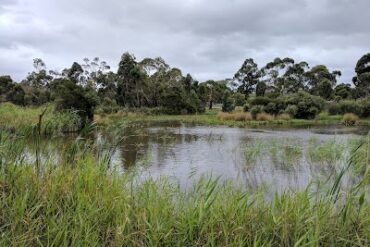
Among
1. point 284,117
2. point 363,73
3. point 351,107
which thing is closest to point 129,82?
point 284,117

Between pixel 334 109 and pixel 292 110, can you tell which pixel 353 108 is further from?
pixel 292 110

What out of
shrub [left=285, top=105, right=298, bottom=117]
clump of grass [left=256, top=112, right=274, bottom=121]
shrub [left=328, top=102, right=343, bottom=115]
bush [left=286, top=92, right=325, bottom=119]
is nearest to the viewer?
clump of grass [left=256, top=112, right=274, bottom=121]

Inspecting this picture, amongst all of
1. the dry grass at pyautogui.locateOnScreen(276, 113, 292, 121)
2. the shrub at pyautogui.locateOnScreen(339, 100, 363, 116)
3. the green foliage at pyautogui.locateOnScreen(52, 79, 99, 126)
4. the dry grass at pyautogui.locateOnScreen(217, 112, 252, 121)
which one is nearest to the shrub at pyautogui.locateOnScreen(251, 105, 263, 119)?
the dry grass at pyautogui.locateOnScreen(217, 112, 252, 121)

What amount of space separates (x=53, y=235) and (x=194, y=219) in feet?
4.31

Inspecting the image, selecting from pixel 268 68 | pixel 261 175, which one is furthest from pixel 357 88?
pixel 261 175

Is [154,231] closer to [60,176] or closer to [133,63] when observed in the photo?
[60,176]

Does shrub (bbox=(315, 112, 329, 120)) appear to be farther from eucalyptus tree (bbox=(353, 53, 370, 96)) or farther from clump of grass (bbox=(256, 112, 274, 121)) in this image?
eucalyptus tree (bbox=(353, 53, 370, 96))

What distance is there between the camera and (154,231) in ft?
10.9

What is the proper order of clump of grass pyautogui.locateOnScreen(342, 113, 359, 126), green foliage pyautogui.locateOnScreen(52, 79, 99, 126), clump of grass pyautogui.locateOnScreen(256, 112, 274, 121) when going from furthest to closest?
clump of grass pyautogui.locateOnScreen(256, 112, 274, 121)
clump of grass pyautogui.locateOnScreen(342, 113, 359, 126)
green foliage pyautogui.locateOnScreen(52, 79, 99, 126)

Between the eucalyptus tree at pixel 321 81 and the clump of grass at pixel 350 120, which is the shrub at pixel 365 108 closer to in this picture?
the clump of grass at pixel 350 120

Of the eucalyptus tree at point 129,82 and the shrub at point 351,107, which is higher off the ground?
the eucalyptus tree at point 129,82

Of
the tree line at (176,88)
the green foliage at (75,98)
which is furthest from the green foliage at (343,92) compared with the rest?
the green foliage at (75,98)

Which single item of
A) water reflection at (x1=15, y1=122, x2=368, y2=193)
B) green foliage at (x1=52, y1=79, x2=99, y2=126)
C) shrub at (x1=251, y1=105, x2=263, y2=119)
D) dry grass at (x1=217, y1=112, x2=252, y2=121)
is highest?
green foliage at (x1=52, y1=79, x2=99, y2=126)

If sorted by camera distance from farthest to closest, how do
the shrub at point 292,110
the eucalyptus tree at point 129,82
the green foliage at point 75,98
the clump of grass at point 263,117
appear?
1. the eucalyptus tree at point 129,82
2. the shrub at point 292,110
3. the clump of grass at point 263,117
4. the green foliage at point 75,98
